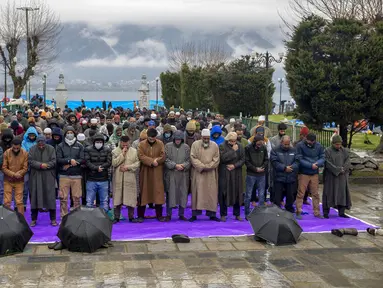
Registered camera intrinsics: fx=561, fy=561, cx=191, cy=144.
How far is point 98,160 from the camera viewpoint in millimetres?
10086

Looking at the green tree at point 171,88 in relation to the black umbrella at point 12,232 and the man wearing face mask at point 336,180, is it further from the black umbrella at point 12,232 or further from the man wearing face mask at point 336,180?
the black umbrella at point 12,232

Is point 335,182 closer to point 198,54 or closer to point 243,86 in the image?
point 243,86

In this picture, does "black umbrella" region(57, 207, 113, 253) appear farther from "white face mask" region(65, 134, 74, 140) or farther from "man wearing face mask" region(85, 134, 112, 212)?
"white face mask" region(65, 134, 74, 140)

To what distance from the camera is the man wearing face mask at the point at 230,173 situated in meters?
10.7

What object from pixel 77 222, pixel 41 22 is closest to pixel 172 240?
pixel 77 222

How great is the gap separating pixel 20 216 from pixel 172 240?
2.47 metres

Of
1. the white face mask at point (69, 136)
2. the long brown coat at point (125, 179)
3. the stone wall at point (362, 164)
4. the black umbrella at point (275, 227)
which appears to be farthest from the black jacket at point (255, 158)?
the stone wall at point (362, 164)

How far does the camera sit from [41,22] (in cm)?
4131

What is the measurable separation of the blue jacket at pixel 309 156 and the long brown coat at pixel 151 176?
2761 mm

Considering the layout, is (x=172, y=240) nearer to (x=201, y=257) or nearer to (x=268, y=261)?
(x=201, y=257)

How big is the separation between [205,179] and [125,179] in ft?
4.98

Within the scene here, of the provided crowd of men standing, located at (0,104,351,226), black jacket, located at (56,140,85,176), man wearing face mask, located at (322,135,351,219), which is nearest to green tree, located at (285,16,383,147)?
crowd of men standing, located at (0,104,351,226)

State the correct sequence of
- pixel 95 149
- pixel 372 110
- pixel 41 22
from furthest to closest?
pixel 41 22, pixel 372 110, pixel 95 149

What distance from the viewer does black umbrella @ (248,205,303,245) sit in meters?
9.10
